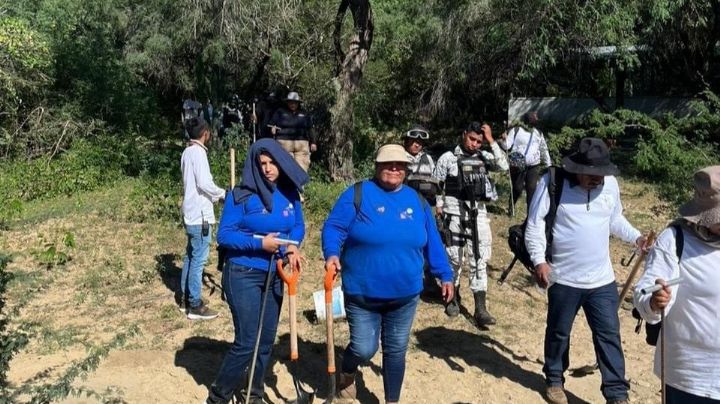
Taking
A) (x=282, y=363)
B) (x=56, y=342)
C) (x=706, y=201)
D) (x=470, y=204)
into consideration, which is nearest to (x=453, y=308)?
(x=470, y=204)

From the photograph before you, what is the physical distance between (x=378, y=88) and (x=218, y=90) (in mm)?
4754

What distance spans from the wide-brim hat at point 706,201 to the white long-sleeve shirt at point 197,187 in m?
3.69

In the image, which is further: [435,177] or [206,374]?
[435,177]

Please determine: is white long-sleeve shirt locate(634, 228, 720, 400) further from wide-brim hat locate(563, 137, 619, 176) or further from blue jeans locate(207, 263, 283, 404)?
blue jeans locate(207, 263, 283, 404)

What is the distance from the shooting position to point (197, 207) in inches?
219

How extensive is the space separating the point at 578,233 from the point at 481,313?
1.87 meters

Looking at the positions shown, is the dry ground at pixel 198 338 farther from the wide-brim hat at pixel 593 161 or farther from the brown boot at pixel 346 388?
the wide-brim hat at pixel 593 161

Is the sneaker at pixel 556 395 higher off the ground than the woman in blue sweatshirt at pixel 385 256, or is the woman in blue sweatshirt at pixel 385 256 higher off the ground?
the woman in blue sweatshirt at pixel 385 256

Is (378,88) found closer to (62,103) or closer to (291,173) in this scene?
(62,103)

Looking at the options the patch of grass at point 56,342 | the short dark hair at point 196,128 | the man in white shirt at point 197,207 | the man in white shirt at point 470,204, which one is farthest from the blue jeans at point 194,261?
the man in white shirt at point 470,204

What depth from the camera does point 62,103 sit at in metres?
13.0

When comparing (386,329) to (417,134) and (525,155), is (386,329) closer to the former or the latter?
(417,134)

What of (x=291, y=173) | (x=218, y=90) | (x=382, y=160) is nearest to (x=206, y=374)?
(x=291, y=173)

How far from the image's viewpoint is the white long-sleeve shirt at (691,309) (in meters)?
2.74
